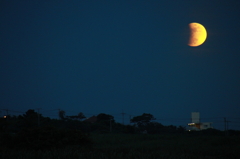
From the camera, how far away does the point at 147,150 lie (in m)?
Result: 13.2

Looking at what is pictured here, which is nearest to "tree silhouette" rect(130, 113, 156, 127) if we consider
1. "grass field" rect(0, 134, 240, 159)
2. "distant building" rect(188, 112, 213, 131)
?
"distant building" rect(188, 112, 213, 131)

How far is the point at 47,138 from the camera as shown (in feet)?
44.8

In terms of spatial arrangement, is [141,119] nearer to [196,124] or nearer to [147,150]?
[196,124]

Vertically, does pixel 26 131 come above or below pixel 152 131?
above

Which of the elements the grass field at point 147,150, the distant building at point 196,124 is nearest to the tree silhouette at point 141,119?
the distant building at point 196,124

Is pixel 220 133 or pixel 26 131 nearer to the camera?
pixel 26 131

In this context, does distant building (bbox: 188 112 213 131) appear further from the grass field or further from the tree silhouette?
the grass field

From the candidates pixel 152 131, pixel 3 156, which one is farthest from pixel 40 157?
pixel 152 131

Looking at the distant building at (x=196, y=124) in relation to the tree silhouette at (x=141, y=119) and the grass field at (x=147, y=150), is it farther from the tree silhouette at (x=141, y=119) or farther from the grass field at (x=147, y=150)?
the grass field at (x=147, y=150)

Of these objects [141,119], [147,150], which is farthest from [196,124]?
[147,150]

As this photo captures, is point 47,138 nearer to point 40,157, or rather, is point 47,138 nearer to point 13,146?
point 13,146

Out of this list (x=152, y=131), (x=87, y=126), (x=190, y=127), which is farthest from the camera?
(x=190, y=127)

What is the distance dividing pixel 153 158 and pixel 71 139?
258 inches

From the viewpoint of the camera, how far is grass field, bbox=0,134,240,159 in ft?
30.2
